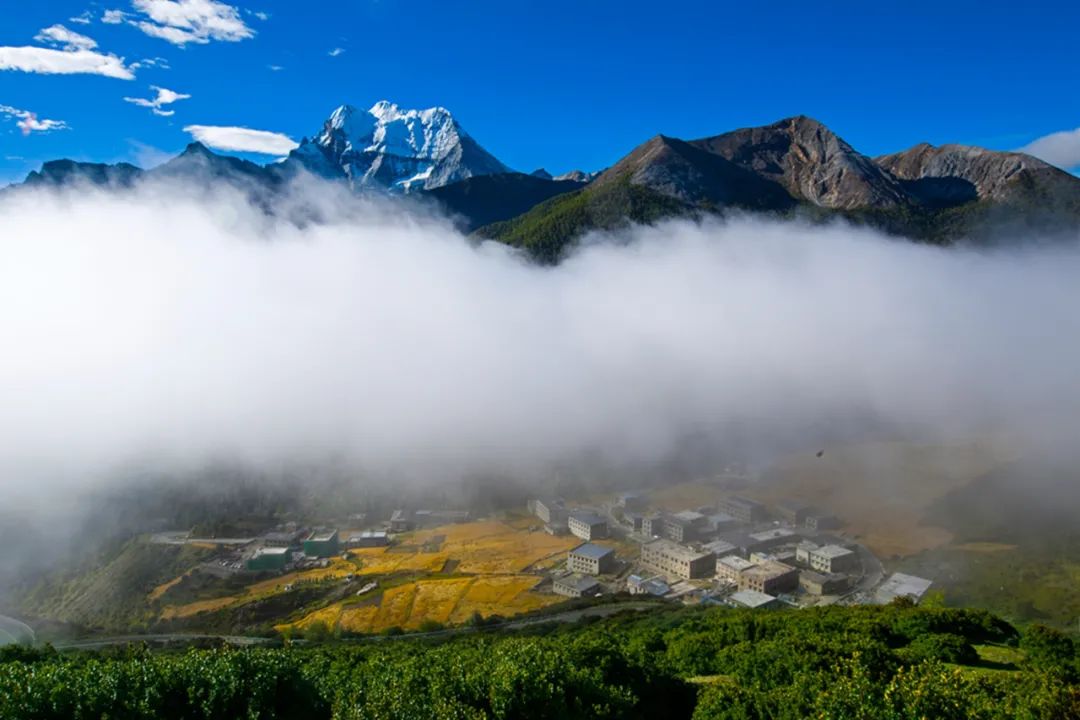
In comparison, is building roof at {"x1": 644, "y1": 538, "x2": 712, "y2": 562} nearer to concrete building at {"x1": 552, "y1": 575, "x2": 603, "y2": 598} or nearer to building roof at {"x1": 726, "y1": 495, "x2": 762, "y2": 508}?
concrete building at {"x1": 552, "y1": 575, "x2": 603, "y2": 598}

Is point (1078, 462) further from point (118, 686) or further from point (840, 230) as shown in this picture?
point (840, 230)

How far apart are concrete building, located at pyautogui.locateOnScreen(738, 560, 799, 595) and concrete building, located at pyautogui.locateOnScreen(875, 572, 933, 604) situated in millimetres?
3717

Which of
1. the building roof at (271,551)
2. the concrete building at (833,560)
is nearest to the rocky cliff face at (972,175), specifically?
the concrete building at (833,560)

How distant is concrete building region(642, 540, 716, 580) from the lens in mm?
34969

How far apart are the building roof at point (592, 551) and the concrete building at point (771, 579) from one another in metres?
6.99

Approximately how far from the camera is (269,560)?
127 feet

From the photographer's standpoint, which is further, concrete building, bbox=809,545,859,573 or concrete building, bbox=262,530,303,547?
Result: concrete building, bbox=262,530,303,547

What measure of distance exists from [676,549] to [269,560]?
22570mm

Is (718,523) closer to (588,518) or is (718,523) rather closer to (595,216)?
(588,518)

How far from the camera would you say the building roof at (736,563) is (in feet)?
112

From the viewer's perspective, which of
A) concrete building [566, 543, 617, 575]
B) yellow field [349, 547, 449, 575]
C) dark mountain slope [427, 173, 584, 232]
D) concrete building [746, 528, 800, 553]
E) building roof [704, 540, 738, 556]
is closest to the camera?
concrete building [566, 543, 617, 575]

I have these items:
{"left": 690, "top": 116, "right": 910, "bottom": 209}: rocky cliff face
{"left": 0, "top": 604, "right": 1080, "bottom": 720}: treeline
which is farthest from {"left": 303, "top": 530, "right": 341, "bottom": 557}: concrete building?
{"left": 690, "top": 116, "right": 910, "bottom": 209}: rocky cliff face

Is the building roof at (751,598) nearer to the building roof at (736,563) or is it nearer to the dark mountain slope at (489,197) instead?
the building roof at (736,563)

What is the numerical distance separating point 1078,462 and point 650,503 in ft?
103
